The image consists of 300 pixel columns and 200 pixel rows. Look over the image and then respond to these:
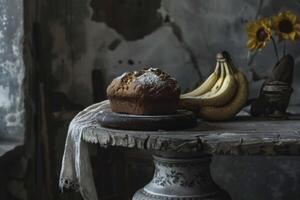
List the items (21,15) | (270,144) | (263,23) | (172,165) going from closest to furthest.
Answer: (270,144), (172,165), (263,23), (21,15)

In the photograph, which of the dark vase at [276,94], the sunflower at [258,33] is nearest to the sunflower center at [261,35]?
the sunflower at [258,33]

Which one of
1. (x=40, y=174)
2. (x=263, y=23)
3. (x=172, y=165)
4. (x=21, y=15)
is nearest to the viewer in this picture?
(x=172, y=165)

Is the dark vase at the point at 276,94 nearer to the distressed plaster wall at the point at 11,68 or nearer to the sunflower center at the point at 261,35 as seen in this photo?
the sunflower center at the point at 261,35

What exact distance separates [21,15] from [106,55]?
0.50 meters

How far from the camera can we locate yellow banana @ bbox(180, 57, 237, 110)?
2043 millimetres

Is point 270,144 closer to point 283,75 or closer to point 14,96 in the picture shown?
point 283,75

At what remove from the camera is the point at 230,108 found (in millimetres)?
2072

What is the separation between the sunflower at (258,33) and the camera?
2.14 meters

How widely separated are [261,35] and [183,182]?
0.59 metres

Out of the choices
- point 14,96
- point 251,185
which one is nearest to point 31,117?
point 14,96

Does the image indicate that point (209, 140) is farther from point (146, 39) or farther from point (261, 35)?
point (146, 39)

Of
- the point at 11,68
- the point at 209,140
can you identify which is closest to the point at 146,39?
the point at 11,68

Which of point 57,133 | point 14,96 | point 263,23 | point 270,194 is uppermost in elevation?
point 263,23

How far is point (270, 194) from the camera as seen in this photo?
2.92 m
